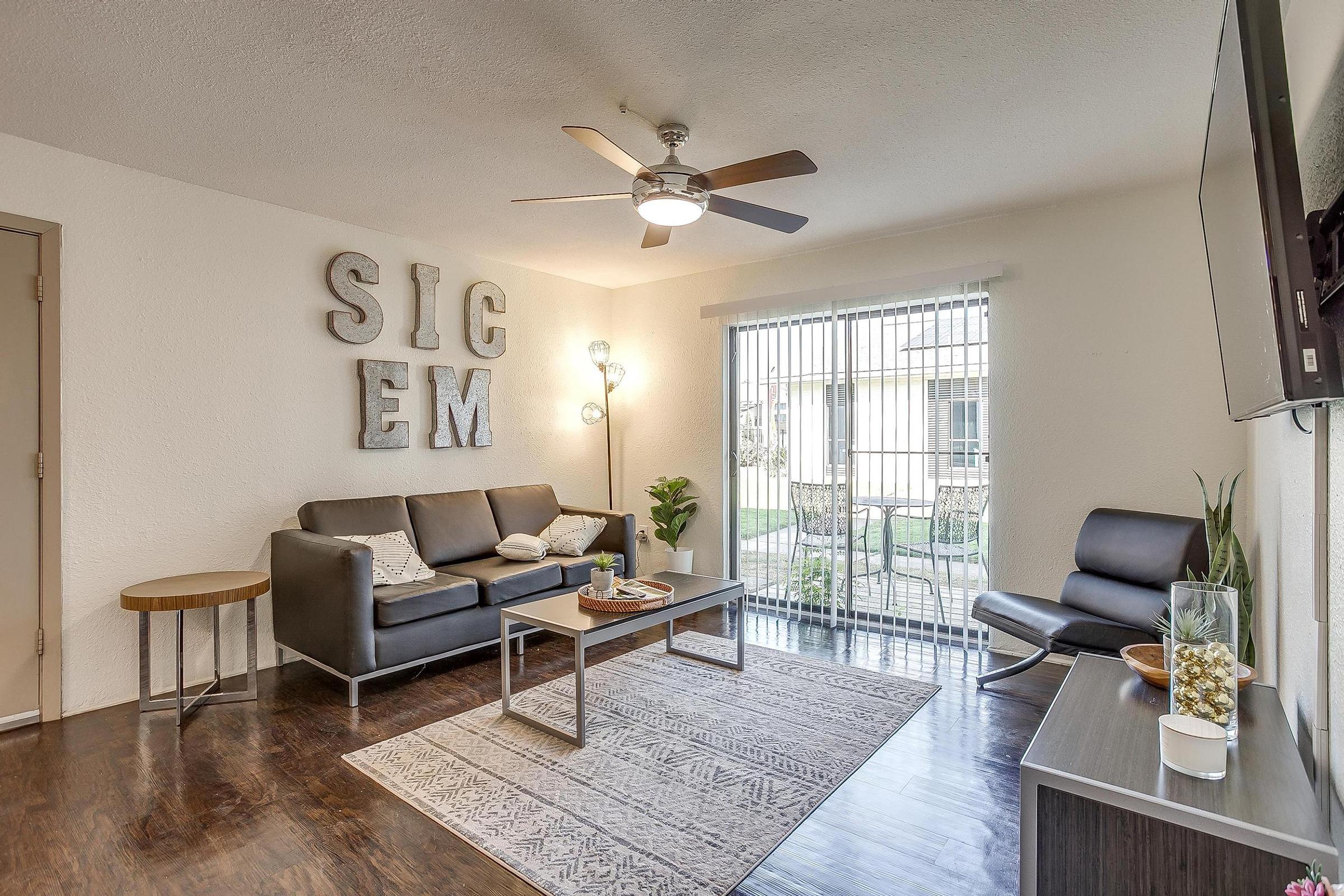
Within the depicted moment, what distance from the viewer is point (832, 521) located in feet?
14.9

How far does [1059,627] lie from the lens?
2.96 m

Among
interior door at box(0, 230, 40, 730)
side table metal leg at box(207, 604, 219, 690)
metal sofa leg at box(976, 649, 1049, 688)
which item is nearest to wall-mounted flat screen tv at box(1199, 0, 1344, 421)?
metal sofa leg at box(976, 649, 1049, 688)

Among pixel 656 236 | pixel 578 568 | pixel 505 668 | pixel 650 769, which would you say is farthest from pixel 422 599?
pixel 656 236

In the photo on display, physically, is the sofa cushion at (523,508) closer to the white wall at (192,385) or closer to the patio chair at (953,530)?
the white wall at (192,385)

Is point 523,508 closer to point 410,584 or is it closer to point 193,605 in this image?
point 410,584

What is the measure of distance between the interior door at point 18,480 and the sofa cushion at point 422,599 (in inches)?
56.3

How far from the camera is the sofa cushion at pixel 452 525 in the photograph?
4.14 meters

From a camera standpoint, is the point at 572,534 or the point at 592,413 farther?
the point at 592,413

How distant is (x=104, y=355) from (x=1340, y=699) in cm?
446

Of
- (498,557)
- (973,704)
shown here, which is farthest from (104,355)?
(973,704)

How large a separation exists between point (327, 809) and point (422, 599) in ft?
4.06

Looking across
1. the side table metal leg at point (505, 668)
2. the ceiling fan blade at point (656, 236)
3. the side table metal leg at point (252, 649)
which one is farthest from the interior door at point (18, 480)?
the ceiling fan blade at point (656, 236)

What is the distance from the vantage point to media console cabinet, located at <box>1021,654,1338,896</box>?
113 cm

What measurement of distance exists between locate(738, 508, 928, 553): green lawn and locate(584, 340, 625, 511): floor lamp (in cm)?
123
